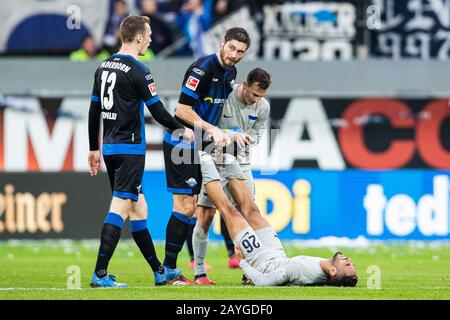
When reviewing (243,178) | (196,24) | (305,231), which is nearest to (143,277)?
(243,178)

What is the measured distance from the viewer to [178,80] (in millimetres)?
19406

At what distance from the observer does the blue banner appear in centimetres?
1866

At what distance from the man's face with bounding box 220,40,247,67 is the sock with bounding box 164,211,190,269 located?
5.13 feet

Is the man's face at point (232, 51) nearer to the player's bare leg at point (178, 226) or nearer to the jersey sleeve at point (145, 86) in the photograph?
the jersey sleeve at point (145, 86)

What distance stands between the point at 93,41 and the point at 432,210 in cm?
625

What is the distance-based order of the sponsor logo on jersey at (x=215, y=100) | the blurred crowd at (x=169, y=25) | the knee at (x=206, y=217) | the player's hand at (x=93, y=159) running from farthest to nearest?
the blurred crowd at (x=169, y=25)
the knee at (x=206, y=217)
the sponsor logo on jersey at (x=215, y=100)
the player's hand at (x=93, y=159)

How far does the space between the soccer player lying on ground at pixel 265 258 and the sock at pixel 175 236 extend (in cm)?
71

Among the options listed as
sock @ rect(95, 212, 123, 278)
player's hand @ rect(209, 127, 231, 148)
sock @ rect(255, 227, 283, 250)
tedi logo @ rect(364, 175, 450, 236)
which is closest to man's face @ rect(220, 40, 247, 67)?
player's hand @ rect(209, 127, 231, 148)

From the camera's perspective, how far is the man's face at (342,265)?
10.1 metres

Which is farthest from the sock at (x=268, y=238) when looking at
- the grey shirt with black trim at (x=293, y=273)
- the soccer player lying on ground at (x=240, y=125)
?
the soccer player lying on ground at (x=240, y=125)

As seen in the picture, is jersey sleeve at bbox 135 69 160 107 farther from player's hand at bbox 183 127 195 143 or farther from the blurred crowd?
the blurred crowd

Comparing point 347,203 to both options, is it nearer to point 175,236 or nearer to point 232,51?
point 175,236

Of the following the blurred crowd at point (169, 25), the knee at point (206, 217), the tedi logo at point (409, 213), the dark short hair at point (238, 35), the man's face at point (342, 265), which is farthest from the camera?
the blurred crowd at point (169, 25)

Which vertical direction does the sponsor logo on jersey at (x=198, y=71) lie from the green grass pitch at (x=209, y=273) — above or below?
above
